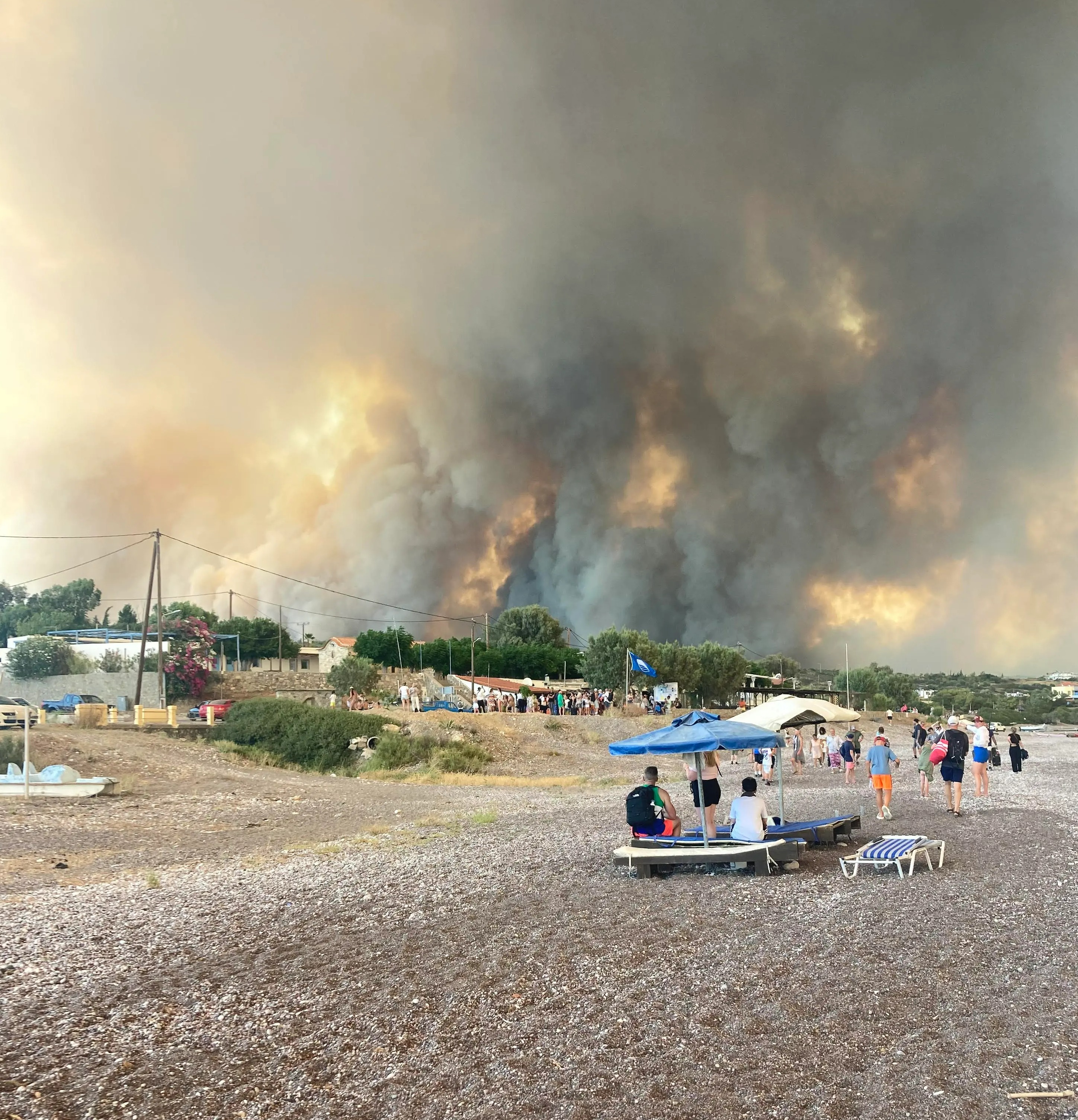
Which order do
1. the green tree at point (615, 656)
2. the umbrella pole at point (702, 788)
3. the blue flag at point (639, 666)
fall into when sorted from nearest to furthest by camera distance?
the umbrella pole at point (702, 788), the blue flag at point (639, 666), the green tree at point (615, 656)

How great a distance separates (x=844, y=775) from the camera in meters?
35.0

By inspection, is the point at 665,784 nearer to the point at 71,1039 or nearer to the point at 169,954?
the point at 169,954

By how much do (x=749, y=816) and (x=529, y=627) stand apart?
11708 centimetres

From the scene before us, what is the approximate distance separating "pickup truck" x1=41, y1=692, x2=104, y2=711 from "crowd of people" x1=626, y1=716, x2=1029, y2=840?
3862cm

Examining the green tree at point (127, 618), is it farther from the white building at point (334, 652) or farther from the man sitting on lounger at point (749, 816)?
the man sitting on lounger at point (749, 816)

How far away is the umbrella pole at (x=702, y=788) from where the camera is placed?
45.5 feet

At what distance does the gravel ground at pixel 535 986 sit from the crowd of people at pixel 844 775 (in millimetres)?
1010

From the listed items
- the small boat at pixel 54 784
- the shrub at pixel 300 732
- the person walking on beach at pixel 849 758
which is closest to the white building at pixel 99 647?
the shrub at pixel 300 732

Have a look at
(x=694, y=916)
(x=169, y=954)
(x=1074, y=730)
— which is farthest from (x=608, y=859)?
(x=1074, y=730)

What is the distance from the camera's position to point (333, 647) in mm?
116562

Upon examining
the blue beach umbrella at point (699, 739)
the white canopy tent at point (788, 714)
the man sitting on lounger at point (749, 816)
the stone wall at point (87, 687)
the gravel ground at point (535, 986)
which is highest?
the stone wall at point (87, 687)

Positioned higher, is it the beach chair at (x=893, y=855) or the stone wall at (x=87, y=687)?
the stone wall at (x=87, y=687)

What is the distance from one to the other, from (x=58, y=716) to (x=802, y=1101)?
47338mm

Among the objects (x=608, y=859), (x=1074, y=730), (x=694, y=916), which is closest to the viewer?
(x=694, y=916)
